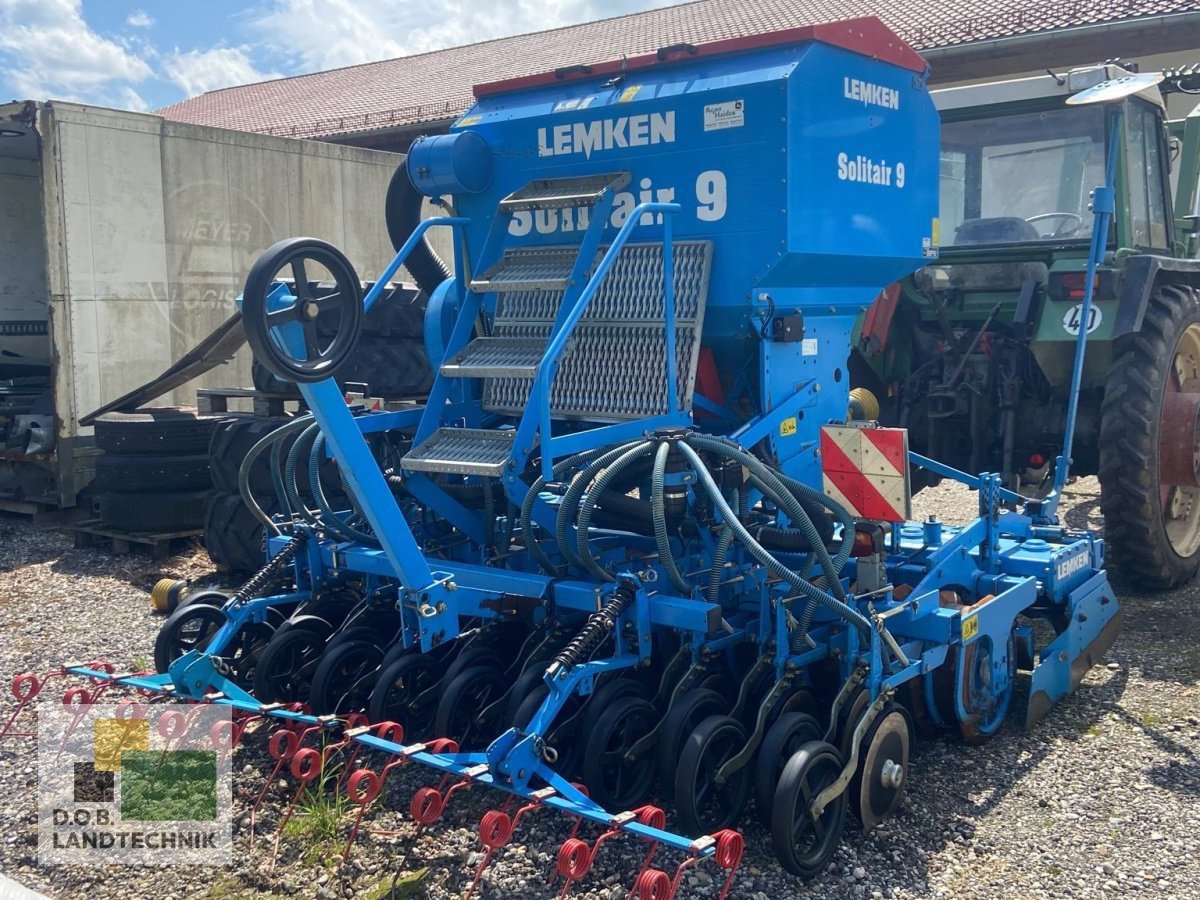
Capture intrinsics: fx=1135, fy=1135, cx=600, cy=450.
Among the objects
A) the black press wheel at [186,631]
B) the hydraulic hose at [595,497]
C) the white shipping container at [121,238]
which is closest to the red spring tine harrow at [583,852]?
the hydraulic hose at [595,497]

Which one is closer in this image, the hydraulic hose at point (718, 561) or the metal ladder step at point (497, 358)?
the hydraulic hose at point (718, 561)

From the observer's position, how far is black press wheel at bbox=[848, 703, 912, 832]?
3461mm

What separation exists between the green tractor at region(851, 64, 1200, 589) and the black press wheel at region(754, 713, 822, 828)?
225 cm

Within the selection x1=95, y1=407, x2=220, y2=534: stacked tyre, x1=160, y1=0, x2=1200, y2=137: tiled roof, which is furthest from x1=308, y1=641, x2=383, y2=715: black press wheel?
x1=160, y1=0, x2=1200, y2=137: tiled roof

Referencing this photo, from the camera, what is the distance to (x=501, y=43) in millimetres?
22906

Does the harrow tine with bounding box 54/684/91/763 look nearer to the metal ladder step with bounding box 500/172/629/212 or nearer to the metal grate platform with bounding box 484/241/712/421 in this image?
the metal grate platform with bounding box 484/241/712/421

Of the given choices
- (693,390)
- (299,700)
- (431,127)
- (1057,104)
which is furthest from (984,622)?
(431,127)

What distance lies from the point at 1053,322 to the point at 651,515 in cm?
293

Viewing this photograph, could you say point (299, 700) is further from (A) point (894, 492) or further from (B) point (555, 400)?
(A) point (894, 492)

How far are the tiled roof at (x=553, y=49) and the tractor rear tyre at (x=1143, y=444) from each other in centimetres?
968

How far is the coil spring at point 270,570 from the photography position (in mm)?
4351

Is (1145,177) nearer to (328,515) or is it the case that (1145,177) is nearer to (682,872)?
(328,515)

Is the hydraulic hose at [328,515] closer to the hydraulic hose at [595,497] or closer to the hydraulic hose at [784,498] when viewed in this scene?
the hydraulic hose at [595,497]

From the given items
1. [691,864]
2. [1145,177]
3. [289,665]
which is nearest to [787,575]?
[691,864]
